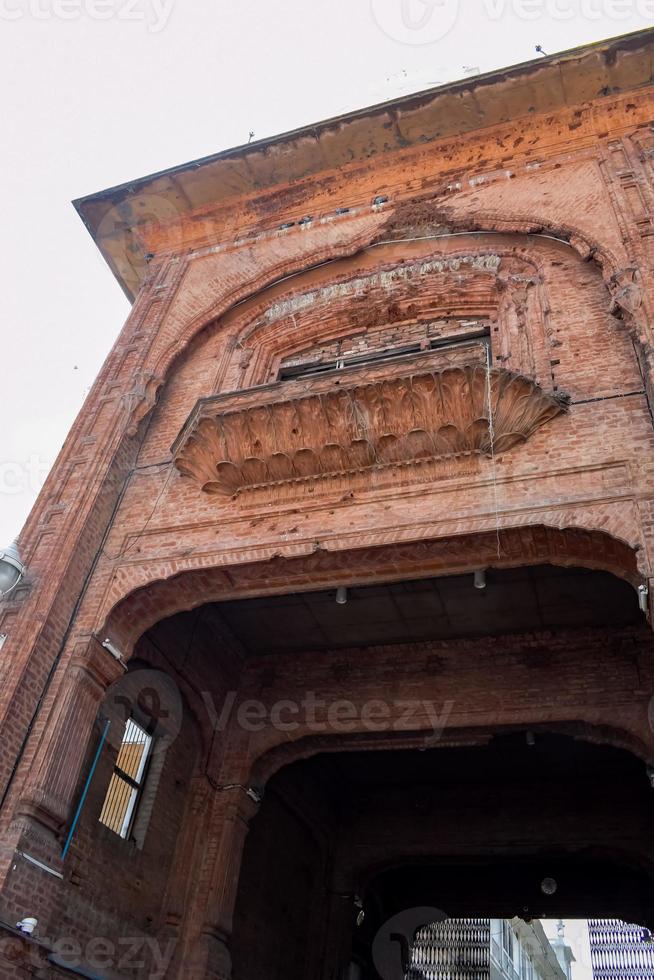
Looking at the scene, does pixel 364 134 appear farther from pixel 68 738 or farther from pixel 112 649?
pixel 68 738

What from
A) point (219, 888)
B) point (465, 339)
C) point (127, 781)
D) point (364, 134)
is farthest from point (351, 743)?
point (364, 134)

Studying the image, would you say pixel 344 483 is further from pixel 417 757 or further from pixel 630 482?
pixel 417 757

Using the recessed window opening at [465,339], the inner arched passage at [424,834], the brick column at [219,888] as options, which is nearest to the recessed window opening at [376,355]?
the recessed window opening at [465,339]

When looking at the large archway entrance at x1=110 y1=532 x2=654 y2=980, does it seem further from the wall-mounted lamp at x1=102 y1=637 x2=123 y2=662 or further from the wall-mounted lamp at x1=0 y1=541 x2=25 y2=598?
the wall-mounted lamp at x1=0 y1=541 x2=25 y2=598

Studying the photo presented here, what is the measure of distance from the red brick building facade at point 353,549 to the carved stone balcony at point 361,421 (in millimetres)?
35

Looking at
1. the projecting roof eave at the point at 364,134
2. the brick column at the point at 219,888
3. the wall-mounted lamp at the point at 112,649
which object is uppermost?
the projecting roof eave at the point at 364,134

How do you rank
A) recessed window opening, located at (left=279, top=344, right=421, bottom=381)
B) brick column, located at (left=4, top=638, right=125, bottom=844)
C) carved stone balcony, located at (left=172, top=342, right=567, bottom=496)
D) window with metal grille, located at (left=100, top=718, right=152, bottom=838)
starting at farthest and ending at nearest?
1. recessed window opening, located at (left=279, top=344, right=421, bottom=381)
2. window with metal grille, located at (left=100, top=718, right=152, bottom=838)
3. carved stone balcony, located at (left=172, top=342, right=567, bottom=496)
4. brick column, located at (left=4, top=638, right=125, bottom=844)

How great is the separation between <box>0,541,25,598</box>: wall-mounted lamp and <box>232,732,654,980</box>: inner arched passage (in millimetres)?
4809

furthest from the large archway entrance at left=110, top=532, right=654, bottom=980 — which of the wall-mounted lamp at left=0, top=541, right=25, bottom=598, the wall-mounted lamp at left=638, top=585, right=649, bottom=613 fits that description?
the wall-mounted lamp at left=0, top=541, right=25, bottom=598

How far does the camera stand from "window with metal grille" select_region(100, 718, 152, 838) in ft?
26.0

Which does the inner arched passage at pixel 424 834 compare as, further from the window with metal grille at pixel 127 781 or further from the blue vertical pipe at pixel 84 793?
the blue vertical pipe at pixel 84 793

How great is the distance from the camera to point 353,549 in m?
6.96

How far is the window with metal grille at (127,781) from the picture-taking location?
312 inches

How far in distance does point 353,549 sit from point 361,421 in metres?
1.33
